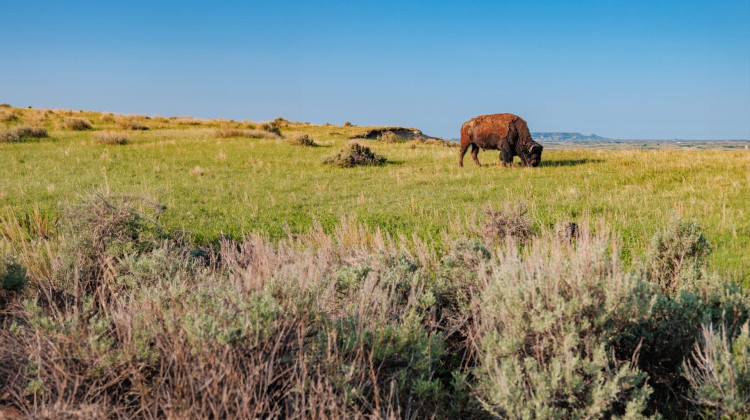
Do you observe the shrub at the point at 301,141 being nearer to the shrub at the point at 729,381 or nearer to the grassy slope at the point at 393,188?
the grassy slope at the point at 393,188

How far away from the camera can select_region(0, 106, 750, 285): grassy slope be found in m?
9.28

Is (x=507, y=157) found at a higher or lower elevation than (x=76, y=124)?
lower

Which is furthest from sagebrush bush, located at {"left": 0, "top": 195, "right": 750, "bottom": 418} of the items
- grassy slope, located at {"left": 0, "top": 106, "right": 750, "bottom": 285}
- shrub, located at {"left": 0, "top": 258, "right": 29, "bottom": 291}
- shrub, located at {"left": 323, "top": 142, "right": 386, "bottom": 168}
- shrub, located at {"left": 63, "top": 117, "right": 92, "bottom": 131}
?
shrub, located at {"left": 63, "top": 117, "right": 92, "bottom": 131}

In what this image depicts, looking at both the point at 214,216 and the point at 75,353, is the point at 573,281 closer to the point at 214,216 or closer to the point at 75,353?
the point at 75,353

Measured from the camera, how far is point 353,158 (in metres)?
19.0

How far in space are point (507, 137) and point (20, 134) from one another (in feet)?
72.5

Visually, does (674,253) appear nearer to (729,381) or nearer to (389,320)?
(729,381)

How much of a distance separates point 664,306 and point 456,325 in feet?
5.28

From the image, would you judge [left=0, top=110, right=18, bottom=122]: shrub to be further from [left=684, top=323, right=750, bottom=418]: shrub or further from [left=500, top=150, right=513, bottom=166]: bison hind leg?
[left=684, top=323, right=750, bottom=418]: shrub

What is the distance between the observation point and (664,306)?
4082mm

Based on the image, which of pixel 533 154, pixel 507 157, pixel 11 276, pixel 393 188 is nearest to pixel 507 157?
pixel 507 157

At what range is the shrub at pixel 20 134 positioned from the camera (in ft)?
77.5

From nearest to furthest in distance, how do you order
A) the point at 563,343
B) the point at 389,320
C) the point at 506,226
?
the point at 563,343, the point at 389,320, the point at 506,226

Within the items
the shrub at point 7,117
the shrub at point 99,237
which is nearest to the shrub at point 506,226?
the shrub at point 99,237
